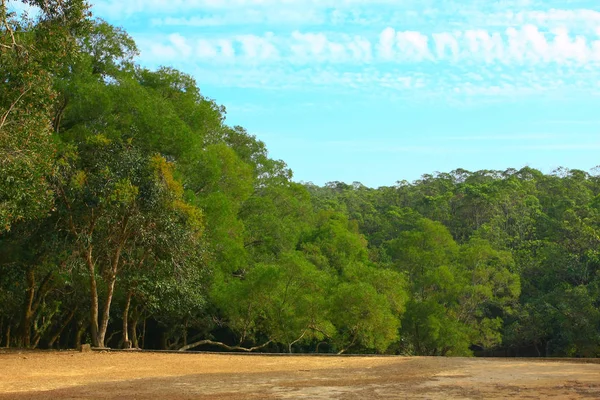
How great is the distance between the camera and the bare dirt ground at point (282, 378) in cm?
711

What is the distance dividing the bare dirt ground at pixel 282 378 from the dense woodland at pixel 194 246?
2.62m

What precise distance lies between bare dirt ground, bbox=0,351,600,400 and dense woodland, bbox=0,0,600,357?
2.62m

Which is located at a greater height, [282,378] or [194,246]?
[194,246]

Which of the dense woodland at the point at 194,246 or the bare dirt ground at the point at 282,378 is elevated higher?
the dense woodland at the point at 194,246

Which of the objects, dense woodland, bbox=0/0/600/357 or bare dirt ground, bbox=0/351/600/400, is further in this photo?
dense woodland, bbox=0/0/600/357

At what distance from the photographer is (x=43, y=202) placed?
11586 mm

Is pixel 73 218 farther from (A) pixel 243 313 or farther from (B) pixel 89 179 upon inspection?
(A) pixel 243 313

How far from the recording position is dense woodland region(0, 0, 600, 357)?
37.2 ft

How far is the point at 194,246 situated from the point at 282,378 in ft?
20.3

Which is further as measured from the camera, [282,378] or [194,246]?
[194,246]

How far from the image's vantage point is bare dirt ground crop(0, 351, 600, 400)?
7.11 meters

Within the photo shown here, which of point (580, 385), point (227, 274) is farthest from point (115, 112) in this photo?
point (580, 385)

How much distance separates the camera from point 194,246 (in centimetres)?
1442

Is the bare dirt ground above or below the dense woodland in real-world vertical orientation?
below
